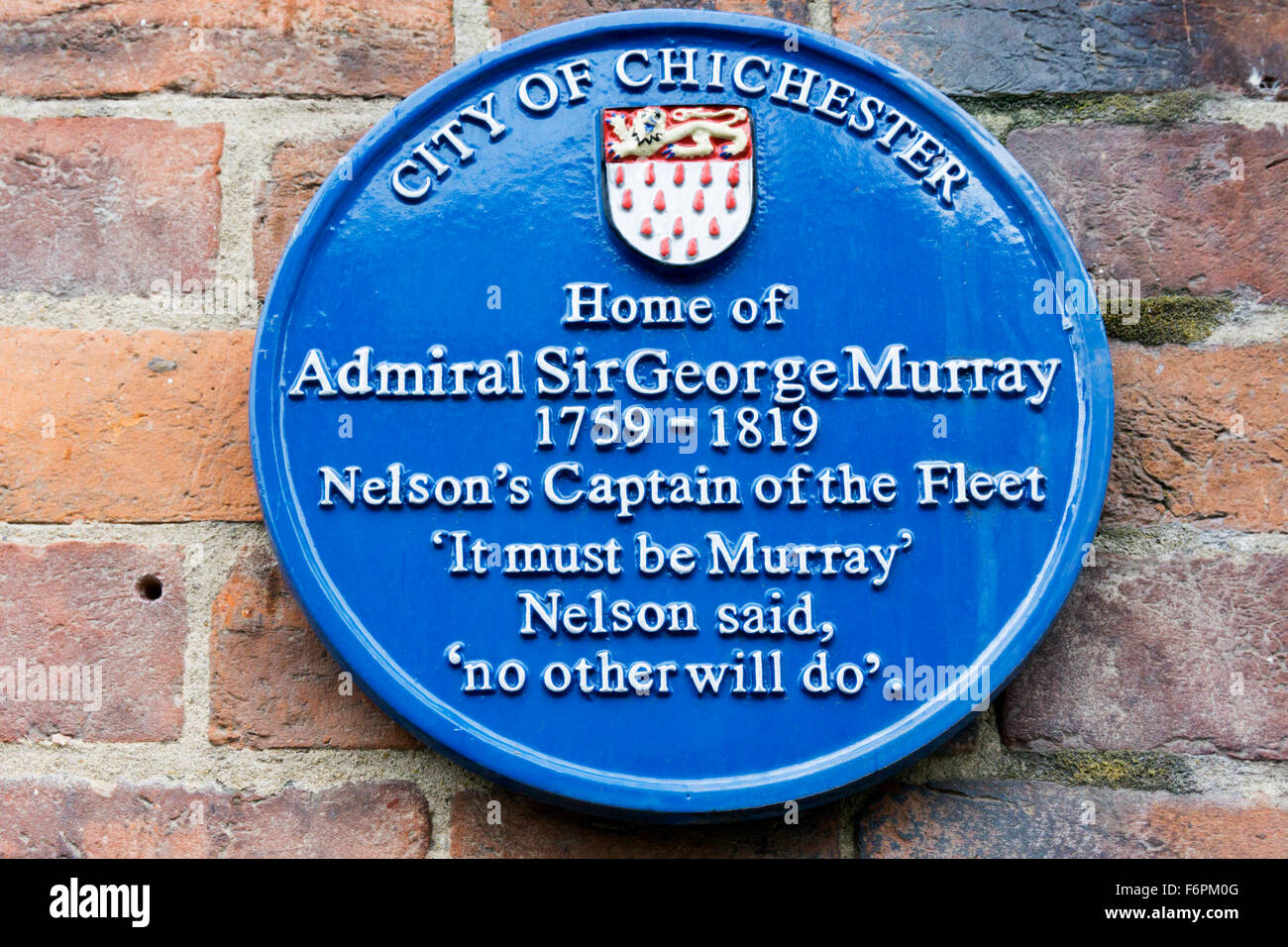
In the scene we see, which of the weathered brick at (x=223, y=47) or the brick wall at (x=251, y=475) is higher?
the weathered brick at (x=223, y=47)

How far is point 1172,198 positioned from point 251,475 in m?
1.10

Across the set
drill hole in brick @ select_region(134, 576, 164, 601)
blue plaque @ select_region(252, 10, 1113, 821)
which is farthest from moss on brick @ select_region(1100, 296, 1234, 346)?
drill hole in brick @ select_region(134, 576, 164, 601)

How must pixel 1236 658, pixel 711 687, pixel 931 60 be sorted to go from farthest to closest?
pixel 931 60
pixel 1236 658
pixel 711 687

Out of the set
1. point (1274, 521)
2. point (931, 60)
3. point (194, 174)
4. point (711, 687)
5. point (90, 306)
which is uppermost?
point (931, 60)

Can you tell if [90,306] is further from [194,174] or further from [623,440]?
[623,440]

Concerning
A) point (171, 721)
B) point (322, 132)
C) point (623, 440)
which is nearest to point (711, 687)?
point (623, 440)

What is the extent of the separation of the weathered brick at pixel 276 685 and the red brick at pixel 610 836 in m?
0.12

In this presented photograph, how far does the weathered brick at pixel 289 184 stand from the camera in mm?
1316

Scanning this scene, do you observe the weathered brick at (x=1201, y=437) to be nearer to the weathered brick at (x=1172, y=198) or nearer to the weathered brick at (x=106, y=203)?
the weathered brick at (x=1172, y=198)

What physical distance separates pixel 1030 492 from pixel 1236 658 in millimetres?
318

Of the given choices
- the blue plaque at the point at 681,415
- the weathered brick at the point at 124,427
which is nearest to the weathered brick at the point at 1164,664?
the blue plaque at the point at 681,415

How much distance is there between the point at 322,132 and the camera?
52.3 inches

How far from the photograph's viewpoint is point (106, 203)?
4.35ft

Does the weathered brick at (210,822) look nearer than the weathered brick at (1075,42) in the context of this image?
Yes
